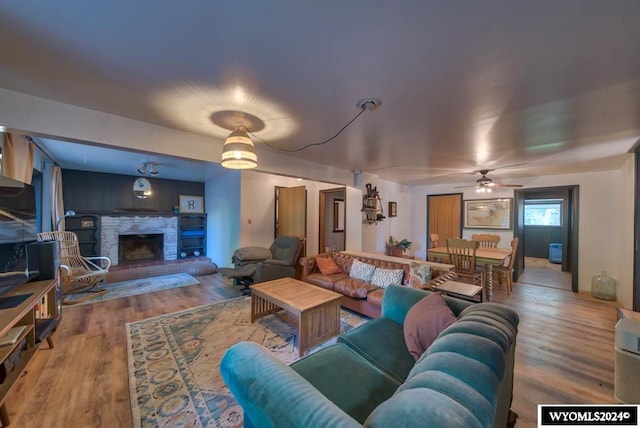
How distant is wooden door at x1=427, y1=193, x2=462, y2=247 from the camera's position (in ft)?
19.6

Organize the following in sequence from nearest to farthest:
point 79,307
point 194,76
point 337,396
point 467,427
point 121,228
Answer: point 467,427, point 337,396, point 194,76, point 79,307, point 121,228

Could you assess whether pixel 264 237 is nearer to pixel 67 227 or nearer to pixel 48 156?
pixel 48 156

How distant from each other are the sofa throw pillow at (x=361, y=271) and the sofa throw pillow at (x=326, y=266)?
0.31 m

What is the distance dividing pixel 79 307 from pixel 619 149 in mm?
7389

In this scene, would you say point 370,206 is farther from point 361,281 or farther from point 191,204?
point 191,204

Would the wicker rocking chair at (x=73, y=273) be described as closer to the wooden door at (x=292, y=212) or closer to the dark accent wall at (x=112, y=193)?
the dark accent wall at (x=112, y=193)

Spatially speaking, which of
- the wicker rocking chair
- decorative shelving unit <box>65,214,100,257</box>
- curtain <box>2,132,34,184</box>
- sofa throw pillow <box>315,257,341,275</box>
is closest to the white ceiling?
curtain <box>2,132,34,184</box>

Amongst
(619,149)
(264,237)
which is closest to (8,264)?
(264,237)

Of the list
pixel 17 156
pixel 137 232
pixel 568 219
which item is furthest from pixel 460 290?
pixel 137 232

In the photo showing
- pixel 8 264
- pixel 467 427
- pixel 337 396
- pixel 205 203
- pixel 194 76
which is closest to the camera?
pixel 467 427

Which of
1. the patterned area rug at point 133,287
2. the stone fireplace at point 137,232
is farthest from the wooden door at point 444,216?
the stone fireplace at point 137,232

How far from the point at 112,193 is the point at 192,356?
521 centimetres

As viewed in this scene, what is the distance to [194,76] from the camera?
60.5 inches

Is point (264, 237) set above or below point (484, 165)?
below
